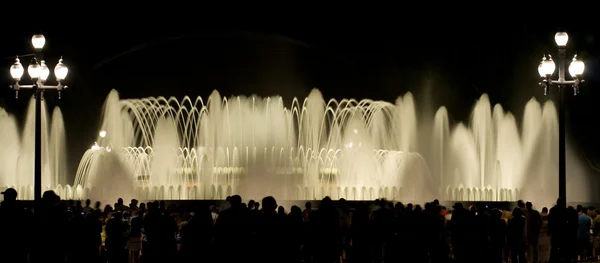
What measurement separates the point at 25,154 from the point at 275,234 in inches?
1234

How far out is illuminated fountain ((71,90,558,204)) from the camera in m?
34.2

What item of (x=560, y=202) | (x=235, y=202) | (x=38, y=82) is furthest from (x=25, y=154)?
(x=235, y=202)

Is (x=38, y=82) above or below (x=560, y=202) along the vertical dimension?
above

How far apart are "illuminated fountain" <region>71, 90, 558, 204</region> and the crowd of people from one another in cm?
1535

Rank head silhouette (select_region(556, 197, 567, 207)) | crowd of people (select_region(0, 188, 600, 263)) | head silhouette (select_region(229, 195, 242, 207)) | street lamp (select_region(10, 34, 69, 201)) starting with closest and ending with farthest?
crowd of people (select_region(0, 188, 600, 263)), head silhouette (select_region(229, 195, 242, 207)), head silhouette (select_region(556, 197, 567, 207)), street lamp (select_region(10, 34, 69, 201))

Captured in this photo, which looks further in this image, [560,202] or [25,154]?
[25,154]

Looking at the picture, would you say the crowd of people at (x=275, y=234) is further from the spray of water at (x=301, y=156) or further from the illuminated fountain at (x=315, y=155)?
the spray of water at (x=301, y=156)

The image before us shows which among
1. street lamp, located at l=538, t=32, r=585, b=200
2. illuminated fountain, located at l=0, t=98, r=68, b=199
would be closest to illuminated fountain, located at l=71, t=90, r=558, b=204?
illuminated fountain, located at l=0, t=98, r=68, b=199

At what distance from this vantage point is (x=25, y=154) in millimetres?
41781

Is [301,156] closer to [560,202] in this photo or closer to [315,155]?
[315,155]

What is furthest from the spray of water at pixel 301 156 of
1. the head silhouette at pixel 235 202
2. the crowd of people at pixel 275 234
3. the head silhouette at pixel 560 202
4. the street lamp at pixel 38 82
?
the head silhouette at pixel 235 202

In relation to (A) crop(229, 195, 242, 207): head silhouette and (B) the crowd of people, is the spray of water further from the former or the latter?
(A) crop(229, 195, 242, 207): head silhouette

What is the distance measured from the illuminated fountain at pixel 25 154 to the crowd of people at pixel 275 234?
73.8 ft

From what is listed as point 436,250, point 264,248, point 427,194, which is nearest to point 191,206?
point 427,194
